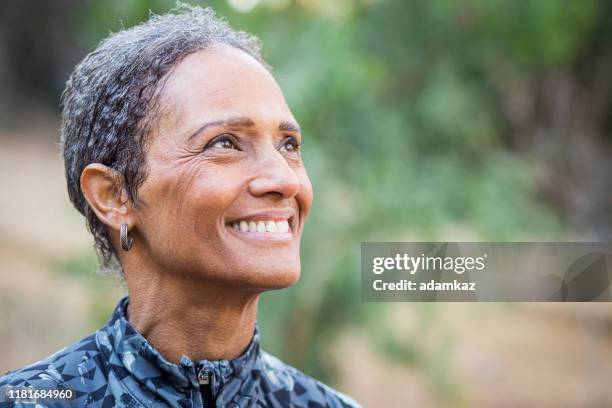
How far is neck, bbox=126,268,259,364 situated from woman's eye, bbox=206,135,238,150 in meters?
0.30

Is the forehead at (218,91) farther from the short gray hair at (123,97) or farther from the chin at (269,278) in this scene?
the chin at (269,278)

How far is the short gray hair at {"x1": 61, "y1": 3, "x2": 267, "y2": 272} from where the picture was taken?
64.7 inches

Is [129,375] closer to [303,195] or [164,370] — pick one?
[164,370]

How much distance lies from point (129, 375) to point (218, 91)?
638 mm

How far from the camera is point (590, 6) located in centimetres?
634

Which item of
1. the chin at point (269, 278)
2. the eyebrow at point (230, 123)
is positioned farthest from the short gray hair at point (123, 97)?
the chin at point (269, 278)

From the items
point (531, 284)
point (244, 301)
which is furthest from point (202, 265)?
point (531, 284)

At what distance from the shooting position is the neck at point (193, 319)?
1.62 m

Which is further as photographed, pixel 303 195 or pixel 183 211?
pixel 303 195

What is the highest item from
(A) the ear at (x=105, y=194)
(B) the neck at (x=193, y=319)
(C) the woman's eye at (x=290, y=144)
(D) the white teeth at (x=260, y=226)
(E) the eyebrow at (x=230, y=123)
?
(C) the woman's eye at (x=290, y=144)

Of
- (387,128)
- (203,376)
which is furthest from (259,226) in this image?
(387,128)

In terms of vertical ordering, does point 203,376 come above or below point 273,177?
below

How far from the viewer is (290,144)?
1746mm

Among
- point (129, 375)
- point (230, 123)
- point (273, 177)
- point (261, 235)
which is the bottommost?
point (129, 375)
